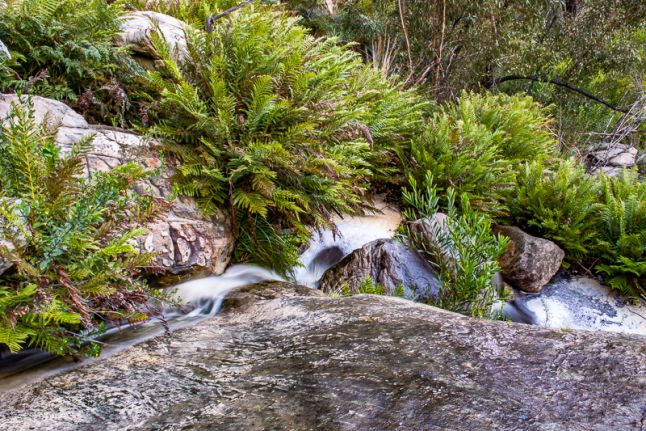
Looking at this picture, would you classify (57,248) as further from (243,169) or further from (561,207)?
(561,207)

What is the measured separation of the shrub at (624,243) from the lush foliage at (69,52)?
515cm

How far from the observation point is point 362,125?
4.47m

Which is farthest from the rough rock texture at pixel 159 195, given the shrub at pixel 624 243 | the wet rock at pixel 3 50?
the shrub at pixel 624 243

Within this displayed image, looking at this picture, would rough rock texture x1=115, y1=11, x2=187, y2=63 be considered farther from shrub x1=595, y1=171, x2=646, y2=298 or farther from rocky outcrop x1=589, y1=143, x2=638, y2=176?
rocky outcrop x1=589, y1=143, x2=638, y2=176

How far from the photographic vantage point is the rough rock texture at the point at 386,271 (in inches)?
157

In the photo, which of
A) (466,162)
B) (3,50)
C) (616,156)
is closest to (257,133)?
(3,50)

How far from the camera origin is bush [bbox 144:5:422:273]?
11.6 ft

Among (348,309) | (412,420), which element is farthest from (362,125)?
(412,420)

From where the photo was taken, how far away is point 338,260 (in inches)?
182

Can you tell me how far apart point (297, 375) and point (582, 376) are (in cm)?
109

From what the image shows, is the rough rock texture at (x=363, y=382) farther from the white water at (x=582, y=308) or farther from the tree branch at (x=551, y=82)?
the tree branch at (x=551, y=82)

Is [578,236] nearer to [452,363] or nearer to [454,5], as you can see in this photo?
[452,363]

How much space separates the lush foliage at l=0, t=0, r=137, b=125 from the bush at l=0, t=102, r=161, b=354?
1505 millimetres

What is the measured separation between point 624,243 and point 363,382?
13.6 ft
